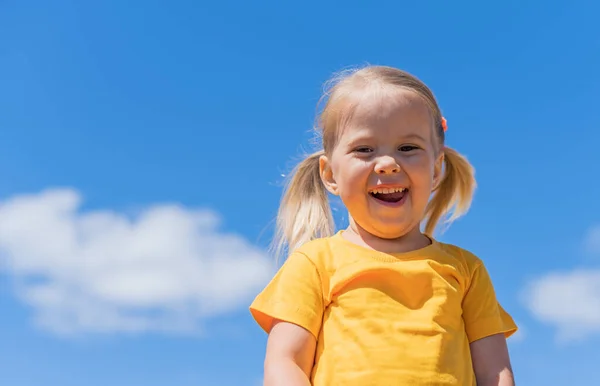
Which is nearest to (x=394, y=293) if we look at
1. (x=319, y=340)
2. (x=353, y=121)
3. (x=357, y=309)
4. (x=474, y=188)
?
(x=357, y=309)

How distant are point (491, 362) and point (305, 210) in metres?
1.49

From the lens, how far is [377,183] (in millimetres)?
4000

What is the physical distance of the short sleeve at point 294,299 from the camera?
3826 mm

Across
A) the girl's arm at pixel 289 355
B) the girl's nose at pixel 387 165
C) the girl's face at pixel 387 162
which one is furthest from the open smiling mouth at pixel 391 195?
the girl's arm at pixel 289 355

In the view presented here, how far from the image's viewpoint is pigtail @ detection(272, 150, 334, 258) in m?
4.75

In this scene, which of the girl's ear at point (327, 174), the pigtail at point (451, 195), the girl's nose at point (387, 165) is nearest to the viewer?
the girl's nose at point (387, 165)

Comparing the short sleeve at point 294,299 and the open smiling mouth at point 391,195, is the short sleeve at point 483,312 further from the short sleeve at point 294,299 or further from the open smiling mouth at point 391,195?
the short sleeve at point 294,299

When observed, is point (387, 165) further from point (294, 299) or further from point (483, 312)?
point (483, 312)

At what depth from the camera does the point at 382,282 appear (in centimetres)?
385

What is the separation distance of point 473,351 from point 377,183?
3.40ft

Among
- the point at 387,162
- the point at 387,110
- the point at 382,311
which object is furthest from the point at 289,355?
the point at 387,110

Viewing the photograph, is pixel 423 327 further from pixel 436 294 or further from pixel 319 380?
pixel 319 380

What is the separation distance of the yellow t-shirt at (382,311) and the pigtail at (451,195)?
2.24 feet

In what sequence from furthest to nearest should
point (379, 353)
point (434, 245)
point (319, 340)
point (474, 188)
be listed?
point (474, 188), point (434, 245), point (319, 340), point (379, 353)
